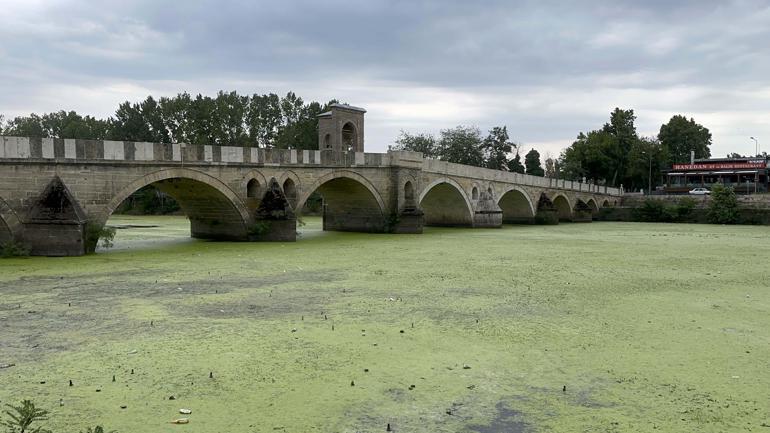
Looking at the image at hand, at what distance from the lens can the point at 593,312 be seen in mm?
8617

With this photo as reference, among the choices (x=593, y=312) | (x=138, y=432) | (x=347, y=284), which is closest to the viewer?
(x=138, y=432)

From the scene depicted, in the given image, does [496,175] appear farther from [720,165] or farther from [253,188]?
[720,165]

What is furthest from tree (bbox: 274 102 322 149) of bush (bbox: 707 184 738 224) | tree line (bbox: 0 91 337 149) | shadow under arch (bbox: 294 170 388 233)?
bush (bbox: 707 184 738 224)

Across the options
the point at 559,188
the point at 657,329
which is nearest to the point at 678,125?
the point at 559,188

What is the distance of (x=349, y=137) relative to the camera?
3139 centimetres

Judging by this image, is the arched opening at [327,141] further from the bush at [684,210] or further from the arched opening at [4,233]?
the bush at [684,210]

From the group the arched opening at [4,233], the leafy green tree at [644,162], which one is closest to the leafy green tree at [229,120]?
the leafy green tree at [644,162]

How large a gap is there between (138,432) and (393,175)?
21.3 meters

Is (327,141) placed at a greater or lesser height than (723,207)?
greater

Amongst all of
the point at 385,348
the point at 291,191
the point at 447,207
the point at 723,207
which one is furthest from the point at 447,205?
the point at 385,348

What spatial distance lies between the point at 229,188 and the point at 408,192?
8729 mm

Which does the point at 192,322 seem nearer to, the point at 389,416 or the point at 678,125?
the point at 389,416

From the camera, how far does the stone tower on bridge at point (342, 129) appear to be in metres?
30.0

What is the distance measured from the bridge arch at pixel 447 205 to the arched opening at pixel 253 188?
34.5 feet
